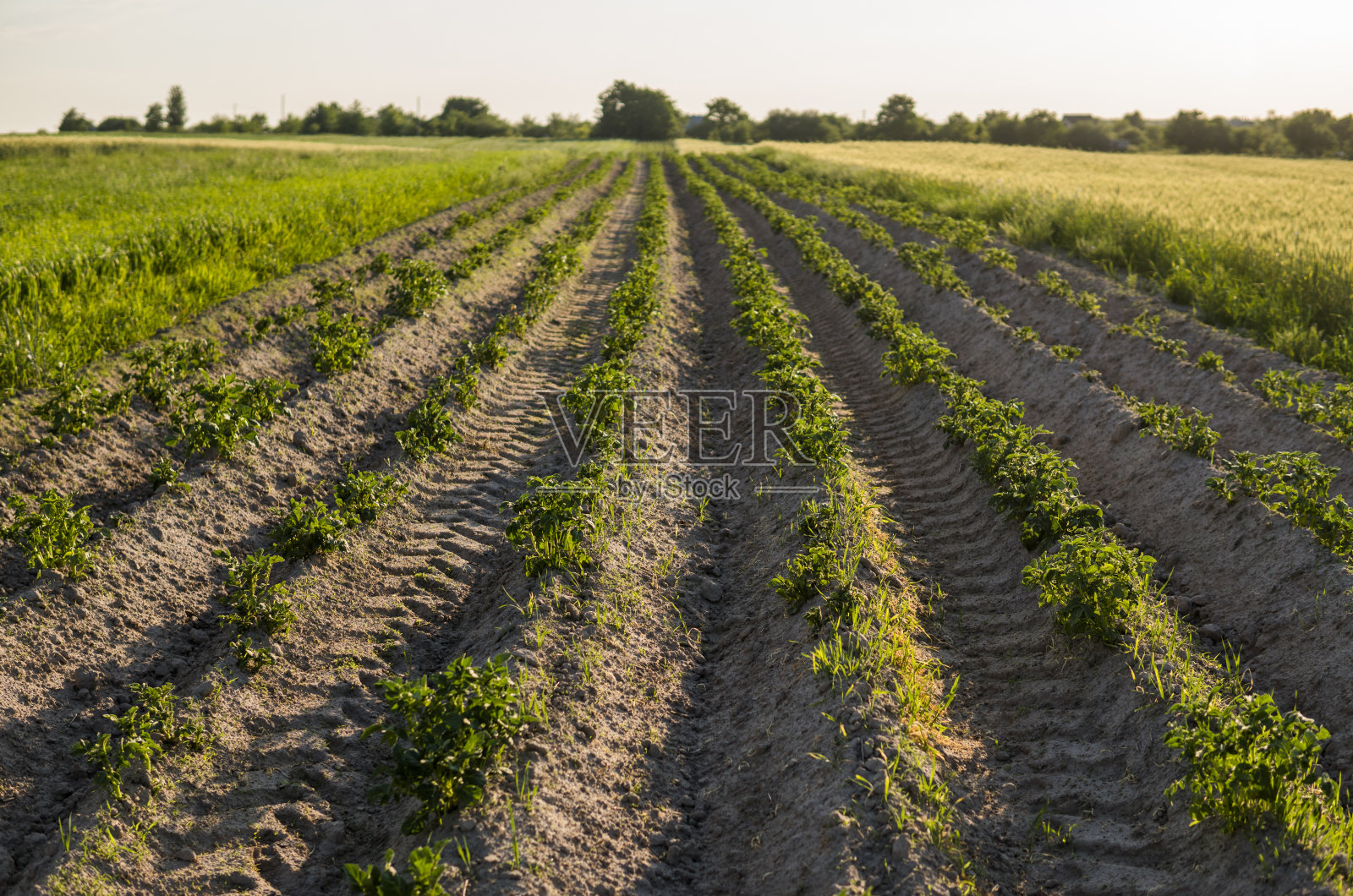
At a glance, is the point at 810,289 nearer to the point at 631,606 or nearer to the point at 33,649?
the point at 631,606

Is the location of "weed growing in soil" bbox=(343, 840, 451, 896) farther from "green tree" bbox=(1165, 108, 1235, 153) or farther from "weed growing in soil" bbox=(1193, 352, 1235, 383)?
"green tree" bbox=(1165, 108, 1235, 153)

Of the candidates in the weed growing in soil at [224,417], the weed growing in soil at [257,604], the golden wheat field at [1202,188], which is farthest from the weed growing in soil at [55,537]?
the golden wheat field at [1202,188]

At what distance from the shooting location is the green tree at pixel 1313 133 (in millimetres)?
64500

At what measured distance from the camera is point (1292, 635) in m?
4.93

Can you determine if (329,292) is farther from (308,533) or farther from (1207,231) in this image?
(1207,231)

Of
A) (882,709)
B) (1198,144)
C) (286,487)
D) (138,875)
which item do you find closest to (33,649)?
(138,875)

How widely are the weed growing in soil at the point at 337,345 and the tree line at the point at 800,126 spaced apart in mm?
79495

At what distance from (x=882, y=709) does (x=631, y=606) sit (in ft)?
6.05

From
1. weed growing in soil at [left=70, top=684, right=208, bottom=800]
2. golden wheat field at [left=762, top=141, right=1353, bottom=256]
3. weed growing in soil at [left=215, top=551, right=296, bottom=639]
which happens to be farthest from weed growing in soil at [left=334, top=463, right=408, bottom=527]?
golden wheat field at [left=762, top=141, right=1353, bottom=256]

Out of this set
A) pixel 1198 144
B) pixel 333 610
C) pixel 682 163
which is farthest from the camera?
pixel 1198 144

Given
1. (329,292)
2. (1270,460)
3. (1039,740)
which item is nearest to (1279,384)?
(1270,460)

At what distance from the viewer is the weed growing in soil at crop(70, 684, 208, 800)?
144 inches

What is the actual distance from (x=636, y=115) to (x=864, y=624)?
88.9m

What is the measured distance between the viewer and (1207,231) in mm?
13508
